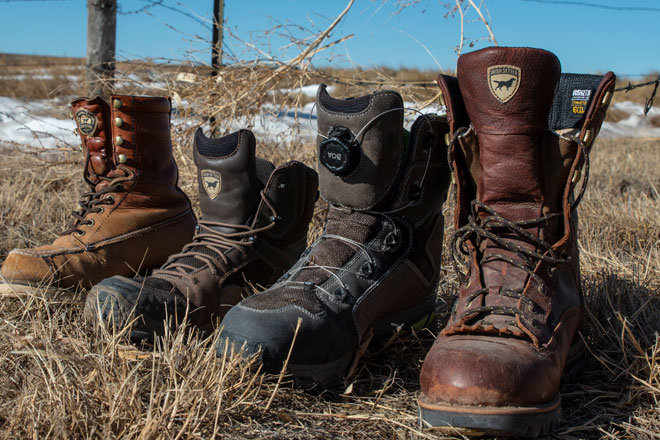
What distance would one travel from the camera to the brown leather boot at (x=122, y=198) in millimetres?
2027

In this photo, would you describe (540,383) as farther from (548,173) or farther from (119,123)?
(119,123)

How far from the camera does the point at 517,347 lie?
1.23m

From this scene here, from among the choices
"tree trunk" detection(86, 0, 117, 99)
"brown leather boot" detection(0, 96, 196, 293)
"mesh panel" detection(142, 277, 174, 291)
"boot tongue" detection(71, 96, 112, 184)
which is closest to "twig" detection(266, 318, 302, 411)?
"mesh panel" detection(142, 277, 174, 291)

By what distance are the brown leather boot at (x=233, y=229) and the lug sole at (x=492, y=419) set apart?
30.3 inches

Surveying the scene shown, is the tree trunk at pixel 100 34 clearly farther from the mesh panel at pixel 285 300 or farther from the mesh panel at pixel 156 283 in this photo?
the mesh panel at pixel 285 300

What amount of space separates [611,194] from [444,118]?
7.75 ft

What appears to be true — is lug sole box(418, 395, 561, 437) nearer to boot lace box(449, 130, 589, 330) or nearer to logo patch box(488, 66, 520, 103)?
boot lace box(449, 130, 589, 330)

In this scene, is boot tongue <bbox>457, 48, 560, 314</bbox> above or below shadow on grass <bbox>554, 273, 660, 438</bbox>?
above

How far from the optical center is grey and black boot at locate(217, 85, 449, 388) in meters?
1.42

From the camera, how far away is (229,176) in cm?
183

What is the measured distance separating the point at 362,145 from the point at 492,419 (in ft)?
2.38

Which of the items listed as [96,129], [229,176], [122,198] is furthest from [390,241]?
[96,129]

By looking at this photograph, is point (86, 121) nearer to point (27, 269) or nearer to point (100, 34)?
point (27, 269)

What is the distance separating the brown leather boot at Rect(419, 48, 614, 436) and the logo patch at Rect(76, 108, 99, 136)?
4.21 feet
